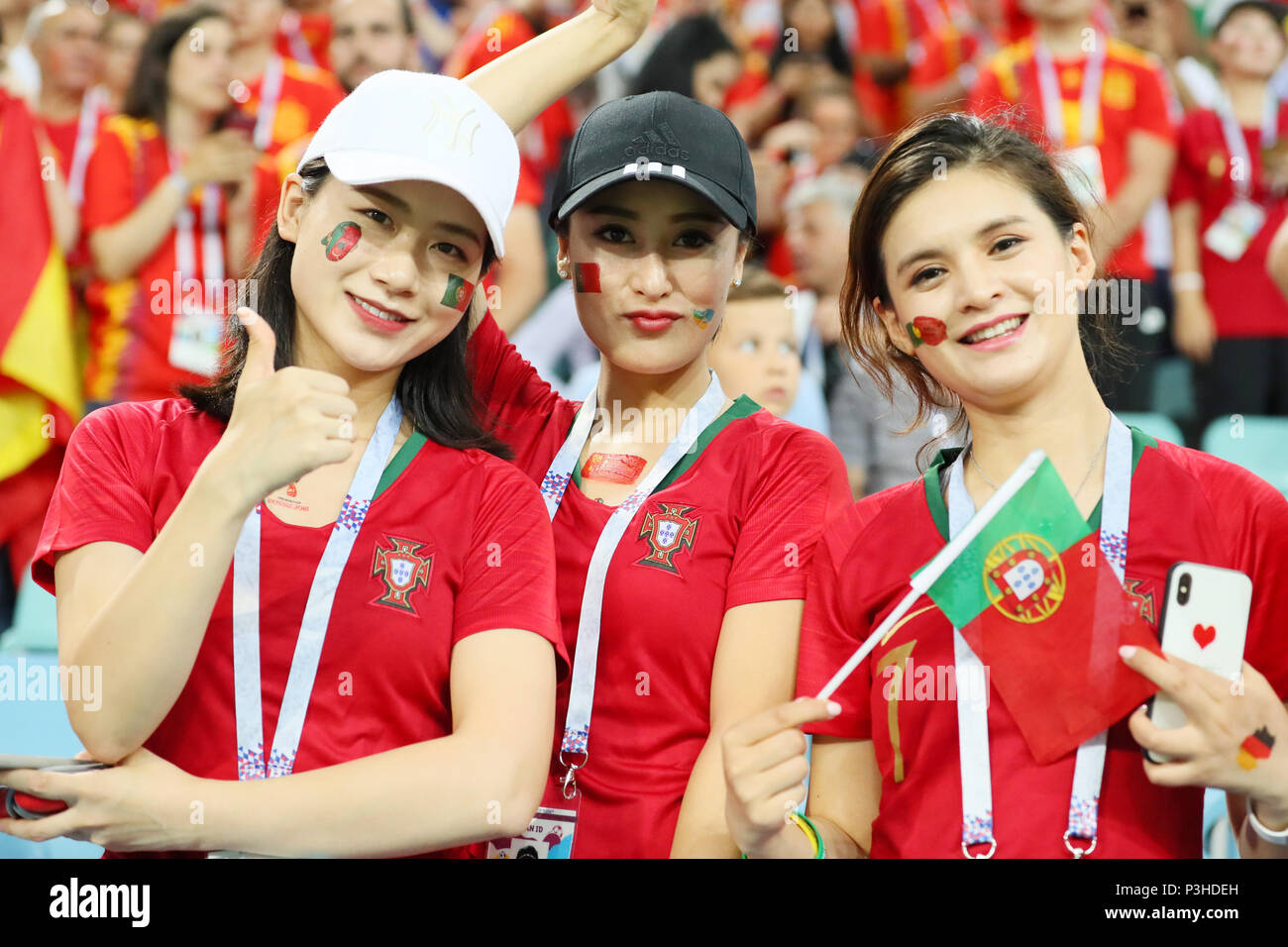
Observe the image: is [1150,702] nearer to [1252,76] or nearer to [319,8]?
[1252,76]

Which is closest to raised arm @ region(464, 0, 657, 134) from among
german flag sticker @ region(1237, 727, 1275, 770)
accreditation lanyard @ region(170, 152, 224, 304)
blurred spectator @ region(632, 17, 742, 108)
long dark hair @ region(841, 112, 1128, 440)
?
long dark hair @ region(841, 112, 1128, 440)

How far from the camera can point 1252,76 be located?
566cm

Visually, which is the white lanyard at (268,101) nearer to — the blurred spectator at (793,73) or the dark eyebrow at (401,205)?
the blurred spectator at (793,73)

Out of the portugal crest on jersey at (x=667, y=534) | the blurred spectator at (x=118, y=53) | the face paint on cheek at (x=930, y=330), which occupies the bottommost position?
the portugal crest on jersey at (x=667, y=534)

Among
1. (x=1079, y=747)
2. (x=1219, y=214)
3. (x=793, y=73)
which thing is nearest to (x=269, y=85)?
(x=793, y=73)

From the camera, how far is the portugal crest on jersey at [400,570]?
2.07 meters

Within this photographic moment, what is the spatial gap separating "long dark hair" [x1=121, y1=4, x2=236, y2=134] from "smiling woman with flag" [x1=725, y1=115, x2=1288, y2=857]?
353 centimetres

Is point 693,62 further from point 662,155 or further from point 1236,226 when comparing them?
point 662,155

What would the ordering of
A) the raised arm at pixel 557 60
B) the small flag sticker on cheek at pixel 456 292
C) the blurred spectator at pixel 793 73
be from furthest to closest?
1. the blurred spectator at pixel 793 73
2. the raised arm at pixel 557 60
3. the small flag sticker on cheek at pixel 456 292

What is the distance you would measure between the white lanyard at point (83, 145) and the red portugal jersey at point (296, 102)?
57cm

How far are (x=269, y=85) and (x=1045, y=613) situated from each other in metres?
4.36

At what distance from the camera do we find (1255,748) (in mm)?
1854

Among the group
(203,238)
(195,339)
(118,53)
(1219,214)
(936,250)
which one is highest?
(118,53)

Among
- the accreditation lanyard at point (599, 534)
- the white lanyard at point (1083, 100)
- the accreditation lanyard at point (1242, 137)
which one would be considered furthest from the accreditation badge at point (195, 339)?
the accreditation lanyard at point (1242, 137)
